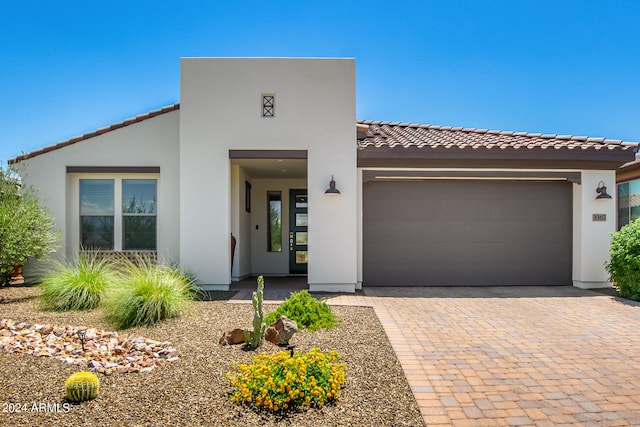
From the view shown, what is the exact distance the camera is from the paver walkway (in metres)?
3.27

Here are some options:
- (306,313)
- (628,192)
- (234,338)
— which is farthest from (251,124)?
(628,192)

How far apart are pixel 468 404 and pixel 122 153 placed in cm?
928

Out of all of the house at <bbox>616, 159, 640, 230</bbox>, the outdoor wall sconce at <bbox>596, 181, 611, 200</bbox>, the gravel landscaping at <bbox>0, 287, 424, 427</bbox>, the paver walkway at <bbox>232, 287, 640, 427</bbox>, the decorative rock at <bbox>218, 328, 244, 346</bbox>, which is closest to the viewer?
the gravel landscaping at <bbox>0, 287, 424, 427</bbox>

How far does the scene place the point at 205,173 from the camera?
347 inches

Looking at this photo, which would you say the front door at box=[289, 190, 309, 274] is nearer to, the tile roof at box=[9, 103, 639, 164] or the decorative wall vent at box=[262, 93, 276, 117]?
the tile roof at box=[9, 103, 639, 164]

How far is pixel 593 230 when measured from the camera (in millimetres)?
9359

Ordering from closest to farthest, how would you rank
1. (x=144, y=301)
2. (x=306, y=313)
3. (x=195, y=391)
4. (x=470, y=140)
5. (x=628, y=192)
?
1. (x=195, y=391)
2. (x=306, y=313)
3. (x=144, y=301)
4. (x=470, y=140)
5. (x=628, y=192)

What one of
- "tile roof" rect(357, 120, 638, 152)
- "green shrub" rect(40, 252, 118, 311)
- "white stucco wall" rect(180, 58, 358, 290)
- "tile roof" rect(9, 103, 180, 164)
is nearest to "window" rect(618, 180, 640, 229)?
"tile roof" rect(357, 120, 638, 152)

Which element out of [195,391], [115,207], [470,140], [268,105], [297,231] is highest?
[268,105]

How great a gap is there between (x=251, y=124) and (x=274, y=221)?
170 inches

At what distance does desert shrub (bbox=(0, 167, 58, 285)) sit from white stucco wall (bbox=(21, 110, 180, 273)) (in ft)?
1.12

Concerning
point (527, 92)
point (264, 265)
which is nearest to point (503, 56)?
point (527, 92)

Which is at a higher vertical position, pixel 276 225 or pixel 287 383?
pixel 276 225

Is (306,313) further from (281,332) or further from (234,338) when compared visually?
(234,338)
